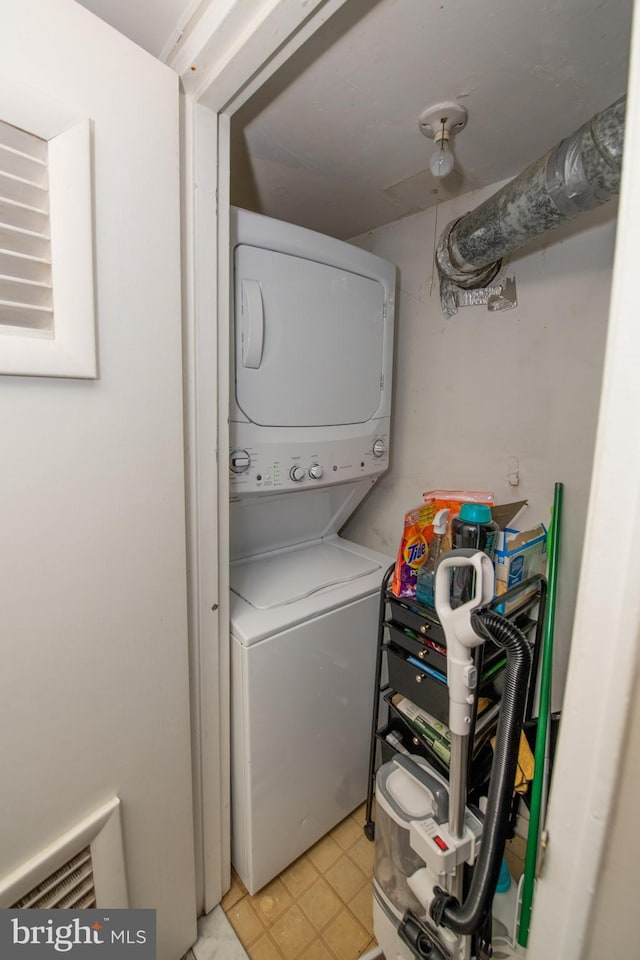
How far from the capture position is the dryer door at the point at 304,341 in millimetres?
1280

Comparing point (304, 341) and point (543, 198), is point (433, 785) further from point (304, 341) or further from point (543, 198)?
point (543, 198)

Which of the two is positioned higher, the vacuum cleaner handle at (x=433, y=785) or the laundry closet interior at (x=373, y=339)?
the laundry closet interior at (x=373, y=339)

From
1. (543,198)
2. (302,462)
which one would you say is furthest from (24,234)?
(543,198)

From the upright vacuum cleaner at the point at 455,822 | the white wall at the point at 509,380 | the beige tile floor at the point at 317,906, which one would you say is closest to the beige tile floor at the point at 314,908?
the beige tile floor at the point at 317,906

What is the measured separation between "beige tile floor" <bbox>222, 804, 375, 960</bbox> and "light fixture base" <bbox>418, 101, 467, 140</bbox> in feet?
8.32

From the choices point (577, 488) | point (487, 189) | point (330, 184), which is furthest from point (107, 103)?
point (577, 488)

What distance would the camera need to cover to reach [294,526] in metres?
1.79

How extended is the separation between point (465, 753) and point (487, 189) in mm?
1886

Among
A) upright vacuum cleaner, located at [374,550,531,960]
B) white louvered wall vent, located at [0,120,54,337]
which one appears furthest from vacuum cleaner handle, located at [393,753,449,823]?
white louvered wall vent, located at [0,120,54,337]

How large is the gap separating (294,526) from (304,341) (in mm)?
798

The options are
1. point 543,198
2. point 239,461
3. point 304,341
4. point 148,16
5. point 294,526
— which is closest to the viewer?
point 148,16

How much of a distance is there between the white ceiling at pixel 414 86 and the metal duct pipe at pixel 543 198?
0.14 metres

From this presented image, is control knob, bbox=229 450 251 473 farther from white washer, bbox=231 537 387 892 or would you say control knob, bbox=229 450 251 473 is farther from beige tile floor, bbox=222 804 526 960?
beige tile floor, bbox=222 804 526 960

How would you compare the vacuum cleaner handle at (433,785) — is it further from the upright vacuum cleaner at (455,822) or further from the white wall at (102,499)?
the white wall at (102,499)
